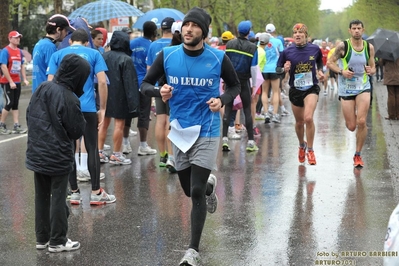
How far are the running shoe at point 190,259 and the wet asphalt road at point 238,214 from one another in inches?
5.9

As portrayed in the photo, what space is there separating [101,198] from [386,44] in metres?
10.8

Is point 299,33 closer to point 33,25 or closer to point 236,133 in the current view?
point 236,133

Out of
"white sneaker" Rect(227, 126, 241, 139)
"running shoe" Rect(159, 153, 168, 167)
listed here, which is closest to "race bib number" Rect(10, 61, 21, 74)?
"white sneaker" Rect(227, 126, 241, 139)

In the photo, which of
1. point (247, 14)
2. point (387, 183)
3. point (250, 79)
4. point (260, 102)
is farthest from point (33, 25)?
point (387, 183)

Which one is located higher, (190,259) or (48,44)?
(48,44)

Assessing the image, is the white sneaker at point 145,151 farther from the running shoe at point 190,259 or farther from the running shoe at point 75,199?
the running shoe at point 190,259

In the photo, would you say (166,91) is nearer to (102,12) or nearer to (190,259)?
(190,259)

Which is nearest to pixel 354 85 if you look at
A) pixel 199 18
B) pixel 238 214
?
pixel 238 214

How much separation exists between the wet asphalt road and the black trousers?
0.59 ft

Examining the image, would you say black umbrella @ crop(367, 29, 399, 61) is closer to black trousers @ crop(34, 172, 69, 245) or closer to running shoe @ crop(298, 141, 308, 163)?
running shoe @ crop(298, 141, 308, 163)

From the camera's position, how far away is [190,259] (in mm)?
5992

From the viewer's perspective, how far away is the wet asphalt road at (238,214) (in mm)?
6410

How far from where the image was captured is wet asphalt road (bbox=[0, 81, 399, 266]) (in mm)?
6410

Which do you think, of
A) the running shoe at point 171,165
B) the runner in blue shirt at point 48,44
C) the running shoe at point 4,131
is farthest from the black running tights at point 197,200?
the running shoe at point 4,131
